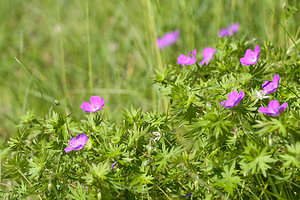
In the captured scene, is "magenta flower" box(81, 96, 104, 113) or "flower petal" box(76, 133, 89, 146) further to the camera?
"magenta flower" box(81, 96, 104, 113)

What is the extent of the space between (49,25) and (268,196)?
3.66m

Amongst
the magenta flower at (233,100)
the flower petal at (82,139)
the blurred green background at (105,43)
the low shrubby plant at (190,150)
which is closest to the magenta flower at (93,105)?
the low shrubby plant at (190,150)

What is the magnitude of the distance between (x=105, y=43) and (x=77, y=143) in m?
2.30

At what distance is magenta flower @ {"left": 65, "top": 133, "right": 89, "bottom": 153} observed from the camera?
141cm

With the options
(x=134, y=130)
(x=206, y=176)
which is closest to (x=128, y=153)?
(x=134, y=130)

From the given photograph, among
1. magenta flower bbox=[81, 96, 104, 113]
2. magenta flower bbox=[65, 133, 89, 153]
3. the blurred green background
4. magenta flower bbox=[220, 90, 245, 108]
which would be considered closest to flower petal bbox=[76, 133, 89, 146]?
magenta flower bbox=[65, 133, 89, 153]

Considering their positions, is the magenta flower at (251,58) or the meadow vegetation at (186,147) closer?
the meadow vegetation at (186,147)

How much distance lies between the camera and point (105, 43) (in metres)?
3.57

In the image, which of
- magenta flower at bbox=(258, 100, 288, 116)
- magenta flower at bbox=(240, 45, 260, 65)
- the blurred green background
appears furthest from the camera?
the blurred green background

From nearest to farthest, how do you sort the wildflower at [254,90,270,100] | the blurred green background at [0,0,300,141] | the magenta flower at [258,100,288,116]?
1. the magenta flower at [258,100,288,116]
2. the wildflower at [254,90,270,100]
3. the blurred green background at [0,0,300,141]

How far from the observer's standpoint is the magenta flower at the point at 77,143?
1405 millimetres

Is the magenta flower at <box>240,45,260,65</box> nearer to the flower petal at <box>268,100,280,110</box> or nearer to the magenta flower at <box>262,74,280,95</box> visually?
the magenta flower at <box>262,74,280,95</box>

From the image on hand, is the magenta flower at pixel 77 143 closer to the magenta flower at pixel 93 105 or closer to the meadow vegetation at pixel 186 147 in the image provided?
the meadow vegetation at pixel 186 147

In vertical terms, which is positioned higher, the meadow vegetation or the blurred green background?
the blurred green background
